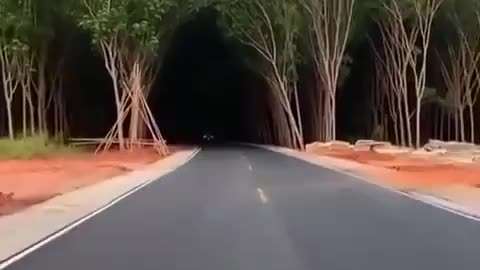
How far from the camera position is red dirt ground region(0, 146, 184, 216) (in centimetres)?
2378

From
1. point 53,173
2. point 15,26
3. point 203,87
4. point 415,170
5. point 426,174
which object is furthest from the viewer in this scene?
point 203,87

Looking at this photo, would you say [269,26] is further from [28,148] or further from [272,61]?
[28,148]

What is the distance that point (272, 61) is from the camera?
6134 centimetres

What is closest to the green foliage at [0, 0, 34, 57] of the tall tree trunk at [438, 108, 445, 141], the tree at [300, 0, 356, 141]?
the tree at [300, 0, 356, 141]

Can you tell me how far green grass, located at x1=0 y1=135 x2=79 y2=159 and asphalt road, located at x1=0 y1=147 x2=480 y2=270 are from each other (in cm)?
2356

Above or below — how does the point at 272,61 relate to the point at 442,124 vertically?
above

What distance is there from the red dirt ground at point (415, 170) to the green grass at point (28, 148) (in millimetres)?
15932

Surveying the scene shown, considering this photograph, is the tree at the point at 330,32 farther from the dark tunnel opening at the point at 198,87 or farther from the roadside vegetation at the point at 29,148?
the roadside vegetation at the point at 29,148

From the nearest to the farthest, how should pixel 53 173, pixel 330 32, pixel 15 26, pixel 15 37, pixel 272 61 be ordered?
1. pixel 53 173
2. pixel 15 26
3. pixel 15 37
4. pixel 330 32
5. pixel 272 61

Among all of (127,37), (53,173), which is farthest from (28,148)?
(53,173)

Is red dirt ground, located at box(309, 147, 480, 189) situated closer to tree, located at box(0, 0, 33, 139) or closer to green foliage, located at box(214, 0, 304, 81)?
green foliage, located at box(214, 0, 304, 81)

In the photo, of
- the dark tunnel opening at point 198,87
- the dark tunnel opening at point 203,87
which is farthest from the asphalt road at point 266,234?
the dark tunnel opening at point 203,87

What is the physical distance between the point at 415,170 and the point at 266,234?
870 inches

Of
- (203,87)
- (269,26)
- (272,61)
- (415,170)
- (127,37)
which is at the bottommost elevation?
(415,170)
